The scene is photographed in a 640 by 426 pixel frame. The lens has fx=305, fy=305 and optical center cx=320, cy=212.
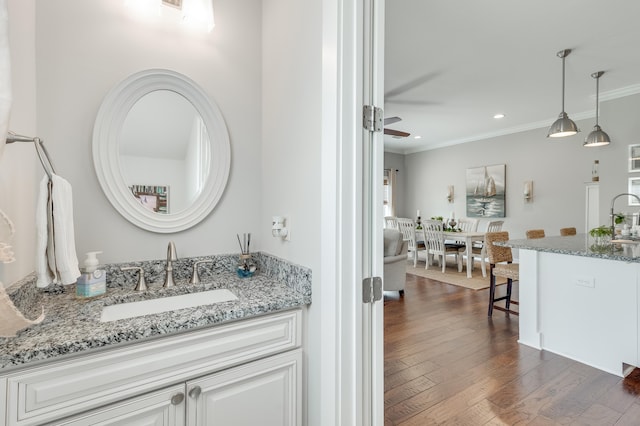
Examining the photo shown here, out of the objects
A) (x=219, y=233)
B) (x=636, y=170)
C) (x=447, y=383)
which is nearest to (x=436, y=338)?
(x=447, y=383)

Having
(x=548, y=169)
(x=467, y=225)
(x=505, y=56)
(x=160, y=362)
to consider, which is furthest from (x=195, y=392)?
(x=548, y=169)

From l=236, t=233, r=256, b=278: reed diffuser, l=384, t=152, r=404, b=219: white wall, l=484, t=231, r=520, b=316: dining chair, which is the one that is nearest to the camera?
l=236, t=233, r=256, b=278: reed diffuser

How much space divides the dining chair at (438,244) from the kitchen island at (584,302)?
259 cm

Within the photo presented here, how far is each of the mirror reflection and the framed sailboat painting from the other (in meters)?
6.52

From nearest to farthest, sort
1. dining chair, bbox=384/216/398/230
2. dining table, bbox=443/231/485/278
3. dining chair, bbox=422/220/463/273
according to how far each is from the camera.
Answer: dining table, bbox=443/231/485/278, dining chair, bbox=422/220/463/273, dining chair, bbox=384/216/398/230

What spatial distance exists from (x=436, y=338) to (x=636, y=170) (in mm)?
3765

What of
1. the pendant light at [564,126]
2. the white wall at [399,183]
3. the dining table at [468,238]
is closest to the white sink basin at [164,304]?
the pendant light at [564,126]

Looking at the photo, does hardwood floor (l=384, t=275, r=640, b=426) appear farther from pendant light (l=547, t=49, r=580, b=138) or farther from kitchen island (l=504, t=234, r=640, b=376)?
pendant light (l=547, t=49, r=580, b=138)

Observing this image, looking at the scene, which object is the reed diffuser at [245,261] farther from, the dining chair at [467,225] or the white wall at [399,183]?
the white wall at [399,183]

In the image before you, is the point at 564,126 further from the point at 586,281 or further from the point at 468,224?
the point at 468,224

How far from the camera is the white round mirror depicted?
1419 millimetres

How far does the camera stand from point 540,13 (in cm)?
256

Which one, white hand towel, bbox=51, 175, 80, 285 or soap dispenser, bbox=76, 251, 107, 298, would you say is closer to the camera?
white hand towel, bbox=51, 175, 80, 285

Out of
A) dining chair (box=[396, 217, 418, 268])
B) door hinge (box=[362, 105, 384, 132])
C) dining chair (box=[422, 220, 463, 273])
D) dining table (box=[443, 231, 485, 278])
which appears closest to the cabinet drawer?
door hinge (box=[362, 105, 384, 132])
